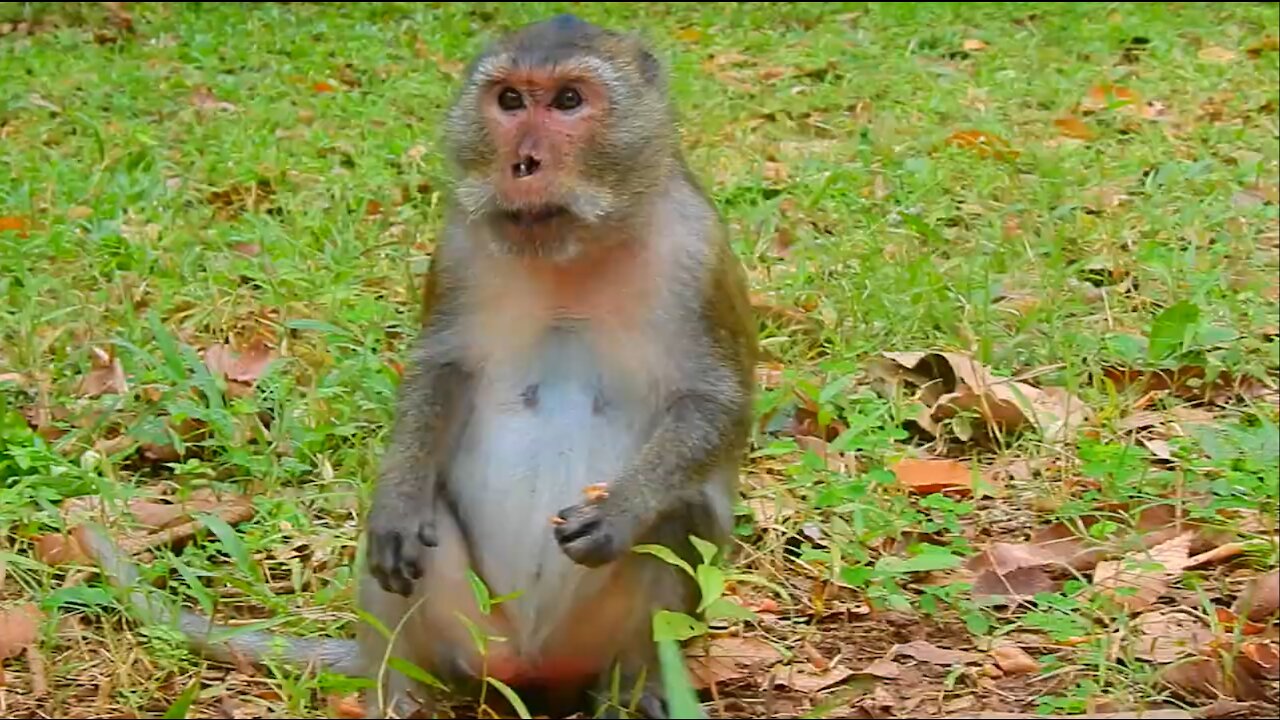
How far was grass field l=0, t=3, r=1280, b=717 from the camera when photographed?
309cm

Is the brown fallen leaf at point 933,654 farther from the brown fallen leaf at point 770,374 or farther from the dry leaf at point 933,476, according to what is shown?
the brown fallen leaf at point 770,374

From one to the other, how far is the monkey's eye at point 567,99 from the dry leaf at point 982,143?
11.9 ft

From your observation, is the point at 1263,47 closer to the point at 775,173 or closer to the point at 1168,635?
the point at 775,173

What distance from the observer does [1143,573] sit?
3.29m

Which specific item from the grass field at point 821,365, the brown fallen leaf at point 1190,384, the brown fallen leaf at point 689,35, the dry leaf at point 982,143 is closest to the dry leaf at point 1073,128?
the grass field at point 821,365

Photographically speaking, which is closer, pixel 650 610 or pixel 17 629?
pixel 650 610

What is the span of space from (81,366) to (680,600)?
217 centimetres

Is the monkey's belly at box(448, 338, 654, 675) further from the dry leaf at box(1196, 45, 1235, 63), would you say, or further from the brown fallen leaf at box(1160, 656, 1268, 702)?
the dry leaf at box(1196, 45, 1235, 63)

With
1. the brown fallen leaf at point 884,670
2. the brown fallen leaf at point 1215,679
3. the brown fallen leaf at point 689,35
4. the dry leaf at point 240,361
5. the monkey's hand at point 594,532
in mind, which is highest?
the monkey's hand at point 594,532

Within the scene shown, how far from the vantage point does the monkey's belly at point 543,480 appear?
2.91 meters

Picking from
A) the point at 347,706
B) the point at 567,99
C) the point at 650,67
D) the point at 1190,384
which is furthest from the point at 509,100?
the point at 1190,384

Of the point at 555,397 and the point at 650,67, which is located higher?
the point at 650,67

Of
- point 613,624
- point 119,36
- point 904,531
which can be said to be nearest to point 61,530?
point 613,624

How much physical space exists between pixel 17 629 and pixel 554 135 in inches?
51.3
